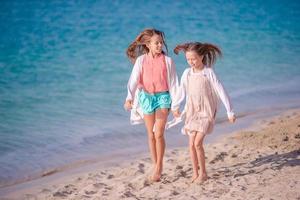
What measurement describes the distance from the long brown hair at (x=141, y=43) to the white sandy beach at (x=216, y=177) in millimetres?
1326

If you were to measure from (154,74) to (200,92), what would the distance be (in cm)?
51

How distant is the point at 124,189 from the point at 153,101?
0.93m

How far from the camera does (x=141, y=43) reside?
6121mm

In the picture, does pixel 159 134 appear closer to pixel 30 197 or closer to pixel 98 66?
pixel 30 197

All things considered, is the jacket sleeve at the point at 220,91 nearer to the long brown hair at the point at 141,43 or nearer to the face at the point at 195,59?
the face at the point at 195,59

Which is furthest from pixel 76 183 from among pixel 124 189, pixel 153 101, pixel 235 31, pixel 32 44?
pixel 235 31

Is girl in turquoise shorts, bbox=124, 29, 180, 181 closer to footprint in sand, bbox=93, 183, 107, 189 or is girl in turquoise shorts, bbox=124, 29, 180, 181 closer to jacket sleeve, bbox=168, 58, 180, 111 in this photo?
jacket sleeve, bbox=168, 58, 180, 111

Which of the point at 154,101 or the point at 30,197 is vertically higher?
the point at 154,101

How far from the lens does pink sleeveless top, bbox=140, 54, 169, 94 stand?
234 inches

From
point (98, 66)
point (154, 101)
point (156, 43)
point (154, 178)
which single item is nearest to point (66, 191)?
point (154, 178)

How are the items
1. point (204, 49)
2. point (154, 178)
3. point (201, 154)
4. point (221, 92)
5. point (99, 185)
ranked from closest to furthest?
1. point (221, 92)
2. point (204, 49)
3. point (201, 154)
4. point (154, 178)
5. point (99, 185)

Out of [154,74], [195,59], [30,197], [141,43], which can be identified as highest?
[141,43]

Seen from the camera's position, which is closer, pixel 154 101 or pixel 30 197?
pixel 154 101

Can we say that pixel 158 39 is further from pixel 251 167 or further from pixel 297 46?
pixel 297 46
